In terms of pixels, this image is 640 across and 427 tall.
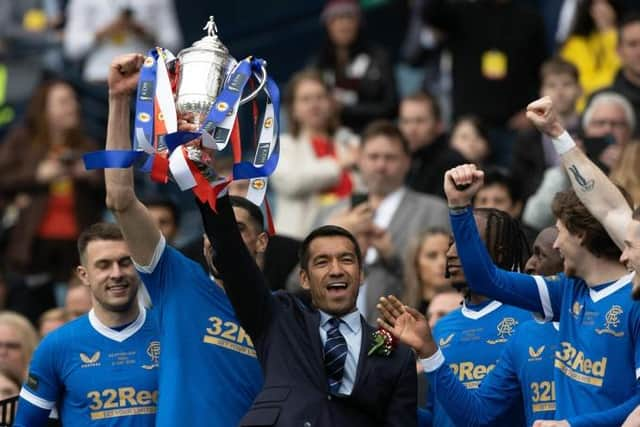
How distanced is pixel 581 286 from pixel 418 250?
2990 millimetres

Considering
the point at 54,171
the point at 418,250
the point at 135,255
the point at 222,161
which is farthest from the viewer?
the point at 54,171

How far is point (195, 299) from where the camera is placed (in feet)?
24.5

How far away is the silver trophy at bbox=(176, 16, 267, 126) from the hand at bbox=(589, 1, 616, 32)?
20.2 feet

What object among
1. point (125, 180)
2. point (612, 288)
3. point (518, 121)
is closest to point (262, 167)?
point (125, 180)

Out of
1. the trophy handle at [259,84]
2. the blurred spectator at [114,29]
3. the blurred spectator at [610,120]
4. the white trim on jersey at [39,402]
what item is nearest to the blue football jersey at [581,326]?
the trophy handle at [259,84]

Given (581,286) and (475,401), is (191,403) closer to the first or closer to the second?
(475,401)

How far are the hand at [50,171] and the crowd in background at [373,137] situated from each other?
11 millimetres

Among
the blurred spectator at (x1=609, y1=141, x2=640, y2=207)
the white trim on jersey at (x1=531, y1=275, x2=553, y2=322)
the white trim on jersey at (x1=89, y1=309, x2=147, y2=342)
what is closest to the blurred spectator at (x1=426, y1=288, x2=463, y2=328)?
the blurred spectator at (x1=609, y1=141, x2=640, y2=207)

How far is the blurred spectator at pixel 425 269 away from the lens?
9.80 meters

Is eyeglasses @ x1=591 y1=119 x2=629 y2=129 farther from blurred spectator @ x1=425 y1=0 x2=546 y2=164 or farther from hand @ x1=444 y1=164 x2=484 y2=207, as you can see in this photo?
hand @ x1=444 y1=164 x2=484 y2=207

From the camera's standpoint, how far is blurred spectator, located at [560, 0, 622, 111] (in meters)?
13.0

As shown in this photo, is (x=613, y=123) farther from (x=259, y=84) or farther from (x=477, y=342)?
(x=259, y=84)

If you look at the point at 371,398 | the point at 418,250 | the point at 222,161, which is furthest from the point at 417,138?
the point at 371,398

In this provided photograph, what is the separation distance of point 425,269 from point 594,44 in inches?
156
